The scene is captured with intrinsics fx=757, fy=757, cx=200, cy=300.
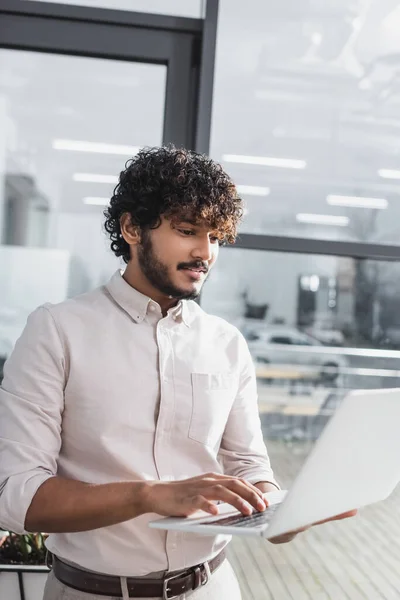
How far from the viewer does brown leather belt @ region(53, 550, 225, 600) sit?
1.48m

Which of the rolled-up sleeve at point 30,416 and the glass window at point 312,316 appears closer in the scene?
the rolled-up sleeve at point 30,416

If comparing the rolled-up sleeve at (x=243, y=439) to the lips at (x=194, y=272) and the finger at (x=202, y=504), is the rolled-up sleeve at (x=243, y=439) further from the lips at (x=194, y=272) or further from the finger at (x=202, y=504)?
the finger at (x=202, y=504)

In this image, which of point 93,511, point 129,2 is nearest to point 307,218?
point 129,2

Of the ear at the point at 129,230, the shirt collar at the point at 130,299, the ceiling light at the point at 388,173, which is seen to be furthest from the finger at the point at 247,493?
the ceiling light at the point at 388,173

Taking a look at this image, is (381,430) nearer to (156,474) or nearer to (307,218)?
(156,474)

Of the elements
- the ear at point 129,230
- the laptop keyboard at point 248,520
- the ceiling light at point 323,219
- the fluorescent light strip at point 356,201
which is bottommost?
the laptop keyboard at point 248,520

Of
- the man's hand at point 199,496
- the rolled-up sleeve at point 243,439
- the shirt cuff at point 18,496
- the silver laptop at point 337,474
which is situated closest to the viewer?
the silver laptop at point 337,474

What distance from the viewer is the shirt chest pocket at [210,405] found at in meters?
1.58

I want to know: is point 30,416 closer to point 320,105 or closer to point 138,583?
point 138,583

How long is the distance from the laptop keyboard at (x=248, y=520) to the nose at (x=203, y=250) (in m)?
0.54

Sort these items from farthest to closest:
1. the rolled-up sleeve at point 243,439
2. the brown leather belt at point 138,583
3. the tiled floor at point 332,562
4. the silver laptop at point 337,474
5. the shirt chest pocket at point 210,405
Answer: the tiled floor at point 332,562 → the rolled-up sleeve at point 243,439 → the shirt chest pocket at point 210,405 → the brown leather belt at point 138,583 → the silver laptop at point 337,474

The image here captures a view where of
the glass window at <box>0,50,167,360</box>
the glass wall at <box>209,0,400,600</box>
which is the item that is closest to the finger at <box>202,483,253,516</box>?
the glass wall at <box>209,0,400,600</box>

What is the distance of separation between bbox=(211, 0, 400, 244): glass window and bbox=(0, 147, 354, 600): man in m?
0.90

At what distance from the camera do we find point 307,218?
2570 mm
